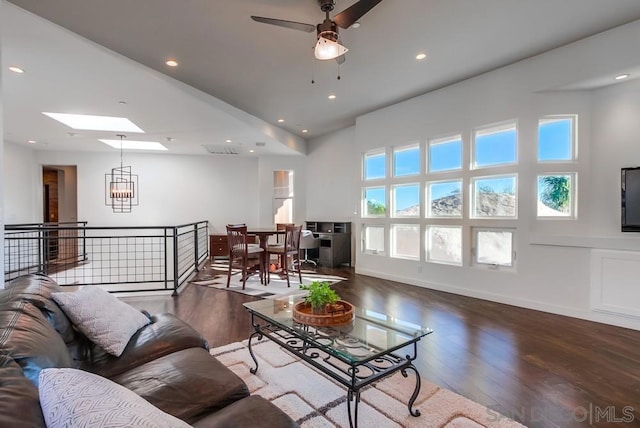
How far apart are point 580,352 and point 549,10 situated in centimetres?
319

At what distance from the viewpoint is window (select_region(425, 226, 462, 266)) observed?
4.69 meters

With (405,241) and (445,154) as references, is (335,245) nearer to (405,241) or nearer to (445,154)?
(405,241)

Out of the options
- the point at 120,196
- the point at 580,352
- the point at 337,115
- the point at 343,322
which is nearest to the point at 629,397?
the point at 580,352

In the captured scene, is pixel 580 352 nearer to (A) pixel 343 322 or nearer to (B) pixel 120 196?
(A) pixel 343 322

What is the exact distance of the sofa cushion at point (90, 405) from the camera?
2.30 ft

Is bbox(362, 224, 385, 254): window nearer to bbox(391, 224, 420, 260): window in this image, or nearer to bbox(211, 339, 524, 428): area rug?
bbox(391, 224, 420, 260): window

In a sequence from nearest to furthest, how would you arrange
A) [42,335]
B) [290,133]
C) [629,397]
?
[42,335], [629,397], [290,133]

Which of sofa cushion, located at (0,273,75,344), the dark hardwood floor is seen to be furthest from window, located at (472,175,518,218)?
sofa cushion, located at (0,273,75,344)

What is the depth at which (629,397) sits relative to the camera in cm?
200

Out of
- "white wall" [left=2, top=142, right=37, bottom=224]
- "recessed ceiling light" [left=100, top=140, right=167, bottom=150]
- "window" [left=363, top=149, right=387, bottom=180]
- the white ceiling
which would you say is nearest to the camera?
the white ceiling

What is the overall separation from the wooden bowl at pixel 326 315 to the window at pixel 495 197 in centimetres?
323

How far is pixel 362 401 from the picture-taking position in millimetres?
1922

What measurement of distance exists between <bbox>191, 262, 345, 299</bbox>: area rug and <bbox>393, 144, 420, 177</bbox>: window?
229 cm

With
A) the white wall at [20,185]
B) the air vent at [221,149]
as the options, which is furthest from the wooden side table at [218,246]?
the white wall at [20,185]
